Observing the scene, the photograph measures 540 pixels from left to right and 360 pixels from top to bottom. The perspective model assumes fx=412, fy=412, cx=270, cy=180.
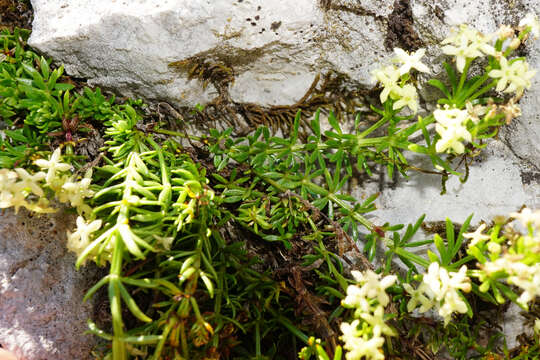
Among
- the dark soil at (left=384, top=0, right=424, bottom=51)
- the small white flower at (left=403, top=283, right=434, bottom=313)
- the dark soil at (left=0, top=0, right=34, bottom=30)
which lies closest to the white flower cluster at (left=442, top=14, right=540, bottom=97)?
the dark soil at (left=384, top=0, right=424, bottom=51)

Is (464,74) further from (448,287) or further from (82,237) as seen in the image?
(82,237)

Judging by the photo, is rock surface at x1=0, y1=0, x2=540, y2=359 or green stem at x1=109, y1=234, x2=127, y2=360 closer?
green stem at x1=109, y1=234, x2=127, y2=360

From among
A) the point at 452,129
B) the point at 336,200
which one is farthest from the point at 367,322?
the point at 452,129

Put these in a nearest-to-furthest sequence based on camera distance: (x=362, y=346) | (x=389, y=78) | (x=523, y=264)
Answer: (x=523, y=264)
(x=362, y=346)
(x=389, y=78)

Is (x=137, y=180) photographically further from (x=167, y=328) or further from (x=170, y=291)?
(x=167, y=328)

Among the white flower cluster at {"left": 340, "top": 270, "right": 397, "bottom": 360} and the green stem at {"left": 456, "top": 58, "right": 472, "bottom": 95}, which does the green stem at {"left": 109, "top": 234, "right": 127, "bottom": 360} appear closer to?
the white flower cluster at {"left": 340, "top": 270, "right": 397, "bottom": 360}

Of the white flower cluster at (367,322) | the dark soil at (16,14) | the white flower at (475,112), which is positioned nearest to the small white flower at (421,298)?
the white flower cluster at (367,322)

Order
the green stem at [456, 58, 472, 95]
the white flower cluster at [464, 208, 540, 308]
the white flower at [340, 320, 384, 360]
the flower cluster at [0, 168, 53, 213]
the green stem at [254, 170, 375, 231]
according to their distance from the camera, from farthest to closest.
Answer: the green stem at [254, 170, 375, 231] → the green stem at [456, 58, 472, 95] → the flower cluster at [0, 168, 53, 213] → the white flower at [340, 320, 384, 360] → the white flower cluster at [464, 208, 540, 308]

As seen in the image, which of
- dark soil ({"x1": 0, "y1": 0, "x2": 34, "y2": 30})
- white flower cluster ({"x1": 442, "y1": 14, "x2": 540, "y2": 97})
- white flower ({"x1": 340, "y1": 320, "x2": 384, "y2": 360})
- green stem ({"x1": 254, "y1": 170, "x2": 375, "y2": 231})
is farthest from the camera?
dark soil ({"x1": 0, "y1": 0, "x2": 34, "y2": 30})
